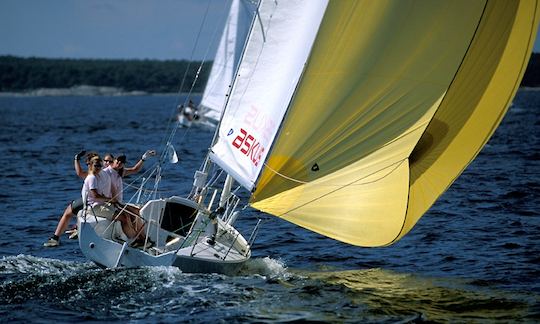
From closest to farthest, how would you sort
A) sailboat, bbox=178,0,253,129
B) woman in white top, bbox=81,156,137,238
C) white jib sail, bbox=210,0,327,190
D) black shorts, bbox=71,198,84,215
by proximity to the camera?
white jib sail, bbox=210,0,327,190, woman in white top, bbox=81,156,137,238, black shorts, bbox=71,198,84,215, sailboat, bbox=178,0,253,129

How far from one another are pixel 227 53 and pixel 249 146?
29.9 meters

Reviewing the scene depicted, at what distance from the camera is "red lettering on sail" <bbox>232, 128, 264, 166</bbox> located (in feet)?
47.2

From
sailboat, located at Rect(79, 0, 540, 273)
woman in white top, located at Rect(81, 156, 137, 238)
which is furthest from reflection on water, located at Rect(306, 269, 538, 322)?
woman in white top, located at Rect(81, 156, 137, 238)

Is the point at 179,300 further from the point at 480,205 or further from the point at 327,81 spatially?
the point at 480,205

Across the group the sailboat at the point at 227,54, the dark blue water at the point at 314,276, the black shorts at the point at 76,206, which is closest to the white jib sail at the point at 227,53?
the sailboat at the point at 227,54

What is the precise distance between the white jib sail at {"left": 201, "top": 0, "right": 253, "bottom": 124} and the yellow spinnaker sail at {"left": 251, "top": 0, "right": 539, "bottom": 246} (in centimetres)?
2822

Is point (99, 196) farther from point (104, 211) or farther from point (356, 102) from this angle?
point (356, 102)

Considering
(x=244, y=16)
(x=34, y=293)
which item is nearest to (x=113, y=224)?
(x=34, y=293)

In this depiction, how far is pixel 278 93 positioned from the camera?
14383mm

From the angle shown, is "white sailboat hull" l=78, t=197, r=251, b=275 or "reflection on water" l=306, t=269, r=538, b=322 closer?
"reflection on water" l=306, t=269, r=538, b=322

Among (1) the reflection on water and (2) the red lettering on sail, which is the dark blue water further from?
(2) the red lettering on sail

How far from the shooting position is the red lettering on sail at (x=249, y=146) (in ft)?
47.2

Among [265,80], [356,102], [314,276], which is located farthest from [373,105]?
Answer: [314,276]

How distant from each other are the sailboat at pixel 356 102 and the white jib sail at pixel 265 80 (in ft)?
0.06
